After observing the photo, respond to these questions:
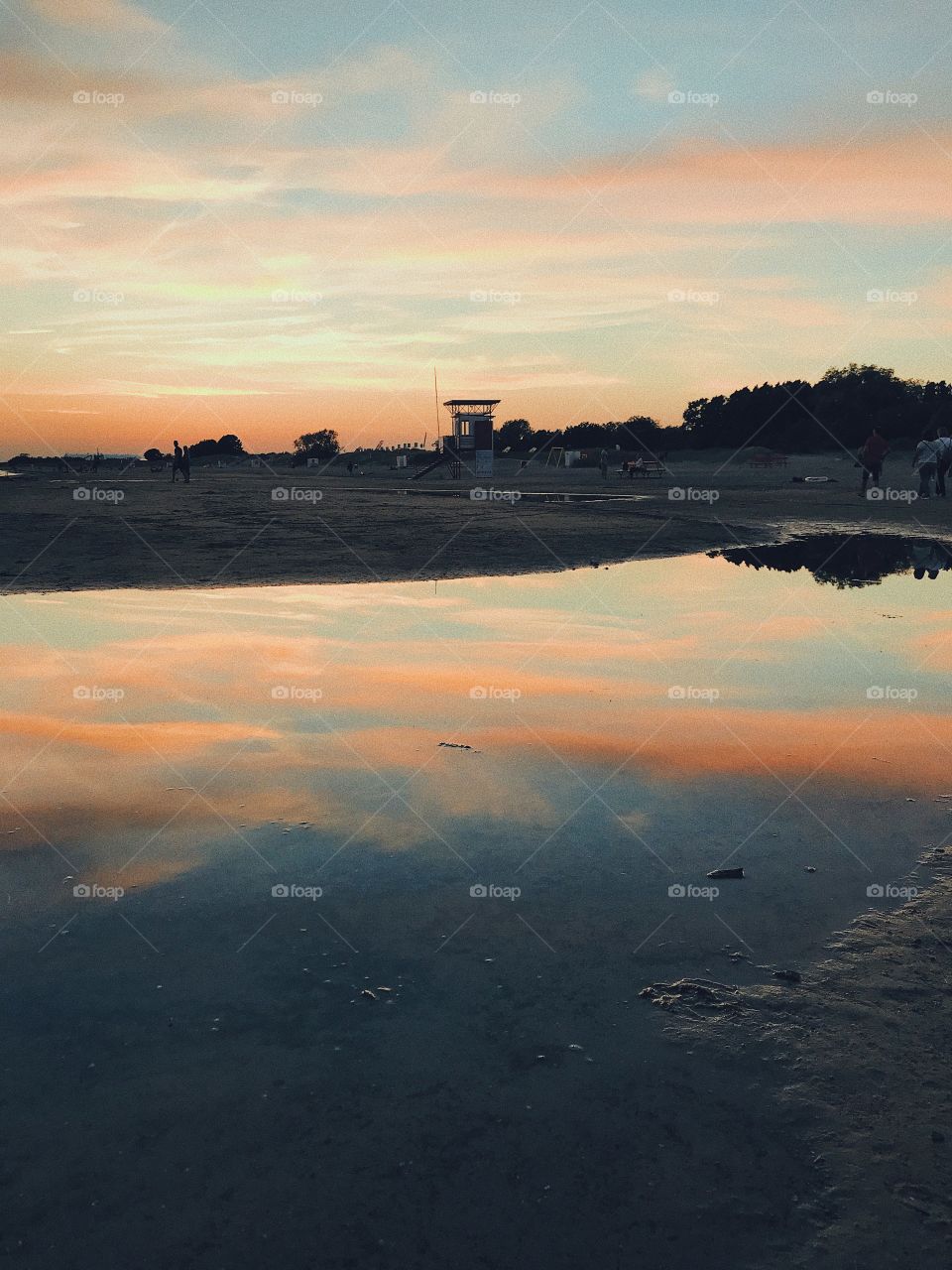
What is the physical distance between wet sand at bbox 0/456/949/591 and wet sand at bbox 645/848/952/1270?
12.7 m

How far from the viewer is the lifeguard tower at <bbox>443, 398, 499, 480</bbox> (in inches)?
2606

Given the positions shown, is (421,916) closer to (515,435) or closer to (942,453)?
(942,453)

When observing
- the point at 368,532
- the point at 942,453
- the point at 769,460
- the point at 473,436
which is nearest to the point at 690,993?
the point at 368,532

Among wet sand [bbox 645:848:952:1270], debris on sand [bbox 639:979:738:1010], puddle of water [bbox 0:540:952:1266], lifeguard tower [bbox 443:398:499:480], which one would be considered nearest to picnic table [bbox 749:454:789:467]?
lifeguard tower [bbox 443:398:499:480]

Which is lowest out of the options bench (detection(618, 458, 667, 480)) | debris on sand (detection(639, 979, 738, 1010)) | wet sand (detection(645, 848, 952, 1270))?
wet sand (detection(645, 848, 952, 1270))

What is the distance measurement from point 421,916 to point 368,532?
19.7 metres

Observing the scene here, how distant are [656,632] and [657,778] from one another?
5077mm

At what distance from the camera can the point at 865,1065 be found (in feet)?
10.8

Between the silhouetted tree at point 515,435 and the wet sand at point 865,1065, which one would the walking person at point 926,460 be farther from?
the silhouetted tree at point 515,435

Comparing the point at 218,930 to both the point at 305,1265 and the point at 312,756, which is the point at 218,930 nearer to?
the point at 305,1265

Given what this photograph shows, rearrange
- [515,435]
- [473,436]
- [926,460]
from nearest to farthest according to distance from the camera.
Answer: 1. [926,460]
2. [473,436]
3. [515,435]

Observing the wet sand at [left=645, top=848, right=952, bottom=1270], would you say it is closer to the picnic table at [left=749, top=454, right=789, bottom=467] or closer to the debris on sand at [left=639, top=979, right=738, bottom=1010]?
the debris on sand at [left=639, top=979, right=738, bottom=1010]

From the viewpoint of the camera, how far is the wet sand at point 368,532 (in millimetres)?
17047

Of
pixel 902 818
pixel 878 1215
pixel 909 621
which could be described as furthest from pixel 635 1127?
pixel 909 621
